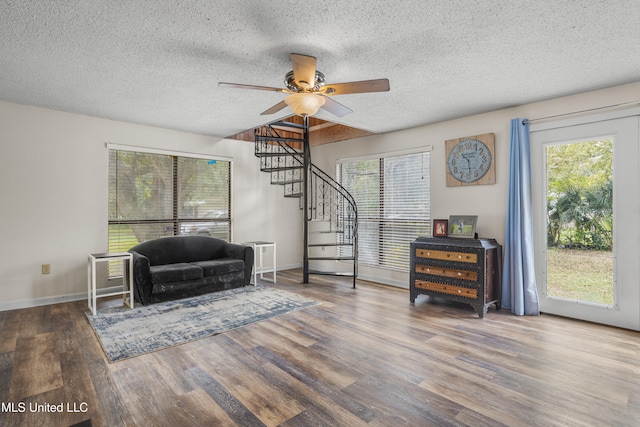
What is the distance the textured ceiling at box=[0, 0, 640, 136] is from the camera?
2123mm

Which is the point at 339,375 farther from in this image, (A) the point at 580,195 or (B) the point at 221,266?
(A) the point at 580,195

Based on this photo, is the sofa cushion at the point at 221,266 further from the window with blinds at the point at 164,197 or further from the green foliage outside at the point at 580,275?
the green foliage outside at the point at 580,275

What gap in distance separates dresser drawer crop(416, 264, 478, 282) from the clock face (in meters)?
1.31

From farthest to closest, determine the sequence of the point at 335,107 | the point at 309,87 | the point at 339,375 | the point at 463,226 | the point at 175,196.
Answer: the point at 175,196, the point at 463,226, the point at 335,107, the point at 309,87, the point at 339,375

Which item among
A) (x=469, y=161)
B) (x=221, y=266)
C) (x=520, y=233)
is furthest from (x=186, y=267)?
(x=520, y=233)

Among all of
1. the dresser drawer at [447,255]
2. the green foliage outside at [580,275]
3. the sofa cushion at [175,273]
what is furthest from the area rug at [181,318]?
the green foliage outside at [580,275]

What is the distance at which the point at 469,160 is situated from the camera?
443cm

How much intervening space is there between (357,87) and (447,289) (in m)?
2.71

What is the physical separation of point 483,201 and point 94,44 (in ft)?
14.7

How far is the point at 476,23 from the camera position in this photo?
2.26 meters

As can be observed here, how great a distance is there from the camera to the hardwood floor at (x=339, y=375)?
75.7 inches

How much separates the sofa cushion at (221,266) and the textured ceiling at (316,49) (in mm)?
2216

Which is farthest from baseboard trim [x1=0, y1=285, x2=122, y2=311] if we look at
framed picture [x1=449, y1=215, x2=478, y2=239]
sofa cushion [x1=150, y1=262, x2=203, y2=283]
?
framed picture [x1=449, y1=215, x2=478, y2=239]

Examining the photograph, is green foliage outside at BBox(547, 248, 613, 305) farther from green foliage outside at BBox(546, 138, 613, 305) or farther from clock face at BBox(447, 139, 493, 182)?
clock face at BBox(447, 139, 493, 182)
